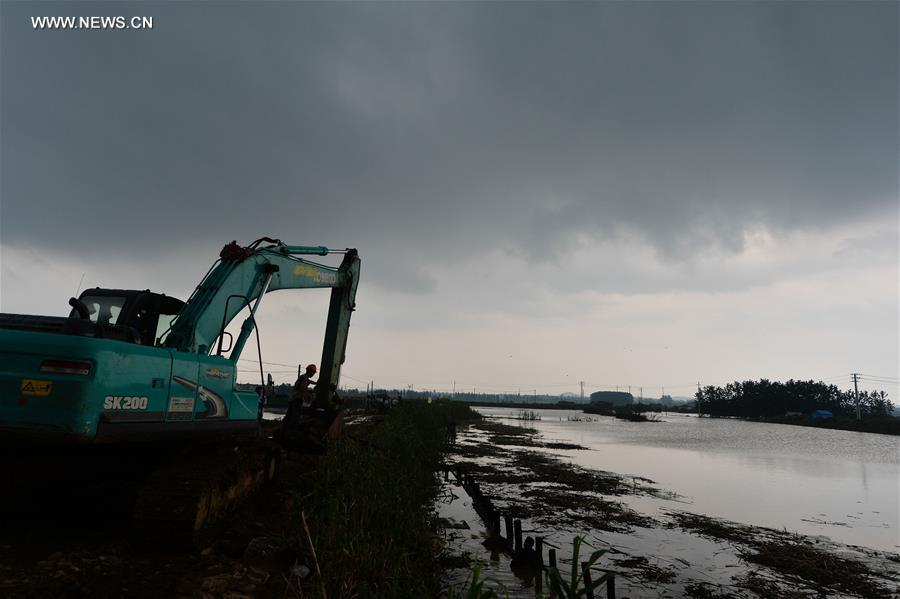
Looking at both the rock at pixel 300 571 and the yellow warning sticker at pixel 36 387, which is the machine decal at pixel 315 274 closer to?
the yellow warning sticker at pixel 36 387

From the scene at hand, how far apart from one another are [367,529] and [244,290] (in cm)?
431

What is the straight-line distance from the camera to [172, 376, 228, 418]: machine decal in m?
6.58

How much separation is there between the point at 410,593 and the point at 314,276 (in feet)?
23.7

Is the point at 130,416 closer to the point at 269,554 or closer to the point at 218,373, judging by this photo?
the point at 218,373

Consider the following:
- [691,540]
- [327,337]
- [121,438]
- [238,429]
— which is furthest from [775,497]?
[121,438]

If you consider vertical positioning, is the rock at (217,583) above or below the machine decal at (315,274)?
below

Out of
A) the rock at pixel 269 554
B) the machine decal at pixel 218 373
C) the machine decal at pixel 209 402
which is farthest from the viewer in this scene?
the machine decal at pixel 218 373

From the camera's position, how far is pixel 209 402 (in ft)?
22.9

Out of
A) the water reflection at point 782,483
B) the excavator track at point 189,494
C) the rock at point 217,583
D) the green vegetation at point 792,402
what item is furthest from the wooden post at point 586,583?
the green vegetation at point 792,402

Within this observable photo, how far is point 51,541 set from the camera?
225 inches

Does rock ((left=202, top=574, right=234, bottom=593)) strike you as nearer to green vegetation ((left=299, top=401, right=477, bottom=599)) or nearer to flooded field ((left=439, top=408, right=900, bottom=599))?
green vegetation ((left=299, top=401, right=477, bottom=599))

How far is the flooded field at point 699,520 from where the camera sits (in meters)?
8.83

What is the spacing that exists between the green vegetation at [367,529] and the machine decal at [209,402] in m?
2.02

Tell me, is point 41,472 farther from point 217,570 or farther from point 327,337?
point 327,337
